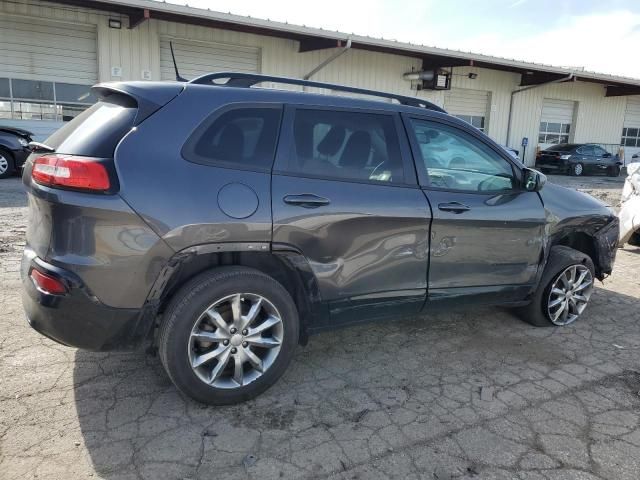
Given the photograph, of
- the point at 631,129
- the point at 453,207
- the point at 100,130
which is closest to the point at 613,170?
the point at 631,129

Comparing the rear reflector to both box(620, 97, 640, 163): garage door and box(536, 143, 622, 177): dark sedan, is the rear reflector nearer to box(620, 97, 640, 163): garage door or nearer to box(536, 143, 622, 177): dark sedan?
box(536, 143, 622, 177): dark sedan

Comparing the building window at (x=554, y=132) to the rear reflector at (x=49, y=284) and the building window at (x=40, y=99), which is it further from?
the rear reflector at (x=49, y=284)

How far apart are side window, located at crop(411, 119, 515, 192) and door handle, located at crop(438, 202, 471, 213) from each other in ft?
0.43

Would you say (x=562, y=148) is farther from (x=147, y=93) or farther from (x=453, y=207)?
(x=147, y=93)

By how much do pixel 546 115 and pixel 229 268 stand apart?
24.1 metres

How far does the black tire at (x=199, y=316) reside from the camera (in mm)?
2670

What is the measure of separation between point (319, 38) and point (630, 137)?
20401mm

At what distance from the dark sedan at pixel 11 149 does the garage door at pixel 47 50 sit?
289 centimetres

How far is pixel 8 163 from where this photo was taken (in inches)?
452

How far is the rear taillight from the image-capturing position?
2490 millimetres

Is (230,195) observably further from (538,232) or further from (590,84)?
(590,84)

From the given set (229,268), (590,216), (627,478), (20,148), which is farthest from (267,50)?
(627,478)

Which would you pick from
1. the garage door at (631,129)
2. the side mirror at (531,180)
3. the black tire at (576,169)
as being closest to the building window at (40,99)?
the side mirror at (531,180)

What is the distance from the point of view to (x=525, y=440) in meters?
2.70
